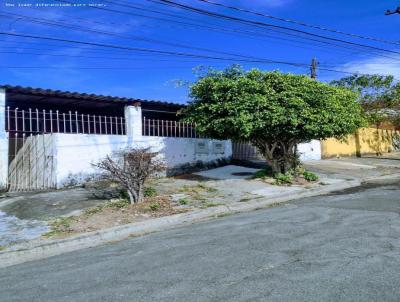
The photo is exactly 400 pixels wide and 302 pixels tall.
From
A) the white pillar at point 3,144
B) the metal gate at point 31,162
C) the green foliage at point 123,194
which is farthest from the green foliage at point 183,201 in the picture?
the white pillar at point 3,144

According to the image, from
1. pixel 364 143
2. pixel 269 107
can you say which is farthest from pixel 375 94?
pixel 269 107

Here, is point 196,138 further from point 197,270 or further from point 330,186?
point 197,270

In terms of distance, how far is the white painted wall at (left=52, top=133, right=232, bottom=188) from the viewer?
44.6 ft

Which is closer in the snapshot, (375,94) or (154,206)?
(154,206)

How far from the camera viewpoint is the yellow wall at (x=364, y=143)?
965 inches

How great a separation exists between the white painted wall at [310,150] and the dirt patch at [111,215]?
12.3 meters

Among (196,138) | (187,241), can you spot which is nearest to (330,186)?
(196,138)

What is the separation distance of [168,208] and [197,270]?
5.02 m

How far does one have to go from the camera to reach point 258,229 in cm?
798

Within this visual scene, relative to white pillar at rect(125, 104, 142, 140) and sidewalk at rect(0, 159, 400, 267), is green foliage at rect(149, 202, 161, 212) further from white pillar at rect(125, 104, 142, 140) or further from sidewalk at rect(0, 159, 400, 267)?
white pillar at rect(125, 104, 142, 140)

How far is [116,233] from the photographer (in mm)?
8742

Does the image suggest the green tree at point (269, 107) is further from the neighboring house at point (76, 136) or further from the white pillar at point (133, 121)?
the neighboring house at point (76, 136)

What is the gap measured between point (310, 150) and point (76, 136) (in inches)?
488

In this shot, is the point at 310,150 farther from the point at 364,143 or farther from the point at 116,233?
the point at 116,233
